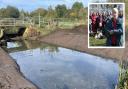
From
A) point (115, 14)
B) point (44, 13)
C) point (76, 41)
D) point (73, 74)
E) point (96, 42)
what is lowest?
point (73, 74)

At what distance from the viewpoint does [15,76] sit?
1767 centimetres

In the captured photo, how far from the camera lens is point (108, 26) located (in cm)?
742

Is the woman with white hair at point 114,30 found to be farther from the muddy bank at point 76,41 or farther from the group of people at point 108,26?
the muddy bank at point 76,41

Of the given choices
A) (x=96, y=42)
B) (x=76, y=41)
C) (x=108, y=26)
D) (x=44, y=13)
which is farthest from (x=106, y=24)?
(x=44, y=13)

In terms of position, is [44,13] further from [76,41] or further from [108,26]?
[108,26]

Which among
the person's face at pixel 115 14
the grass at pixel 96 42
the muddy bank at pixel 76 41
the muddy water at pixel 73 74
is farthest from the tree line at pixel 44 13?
the person's face at pixel 115 14

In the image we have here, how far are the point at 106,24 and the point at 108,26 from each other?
2.1 inches

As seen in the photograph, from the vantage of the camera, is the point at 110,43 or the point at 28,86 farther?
the point at 28,86

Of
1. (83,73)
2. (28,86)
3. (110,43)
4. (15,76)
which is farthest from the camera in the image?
(83,73)

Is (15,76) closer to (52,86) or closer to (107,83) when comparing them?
(52,86)

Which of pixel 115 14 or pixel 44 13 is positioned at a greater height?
pixel 44 13

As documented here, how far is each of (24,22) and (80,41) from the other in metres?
12.1

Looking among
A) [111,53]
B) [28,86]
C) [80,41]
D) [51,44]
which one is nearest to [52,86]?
[28,86]

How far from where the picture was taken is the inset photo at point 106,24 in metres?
7.33
